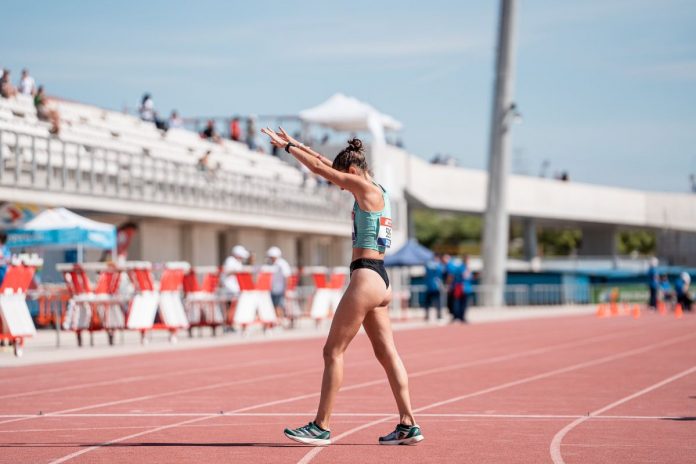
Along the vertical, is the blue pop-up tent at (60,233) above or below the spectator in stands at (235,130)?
below

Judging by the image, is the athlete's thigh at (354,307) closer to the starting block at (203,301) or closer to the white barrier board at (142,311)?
the white barrier board at (142,311)

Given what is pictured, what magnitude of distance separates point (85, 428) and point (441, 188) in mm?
58544

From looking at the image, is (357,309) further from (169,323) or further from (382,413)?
(169,323)

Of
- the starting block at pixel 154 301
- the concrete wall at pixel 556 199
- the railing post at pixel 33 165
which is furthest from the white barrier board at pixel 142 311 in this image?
the concrete wall at pixel 556 199

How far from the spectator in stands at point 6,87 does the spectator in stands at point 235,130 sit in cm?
1992

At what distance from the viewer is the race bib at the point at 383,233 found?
9.28m

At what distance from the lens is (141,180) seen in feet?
119

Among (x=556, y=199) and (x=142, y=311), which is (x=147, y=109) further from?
(x=556, y=199)

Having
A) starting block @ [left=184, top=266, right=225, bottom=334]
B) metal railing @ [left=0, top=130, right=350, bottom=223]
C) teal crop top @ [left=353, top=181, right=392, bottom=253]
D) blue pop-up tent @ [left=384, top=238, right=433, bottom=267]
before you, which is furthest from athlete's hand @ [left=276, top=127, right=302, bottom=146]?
blue pop-up tent @ [left=384, top=238, right=433, bottom=267]

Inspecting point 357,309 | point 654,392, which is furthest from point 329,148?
point 357,309

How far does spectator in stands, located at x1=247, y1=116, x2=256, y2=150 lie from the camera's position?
177ft

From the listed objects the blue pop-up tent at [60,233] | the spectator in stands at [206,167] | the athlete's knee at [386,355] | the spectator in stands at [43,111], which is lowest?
the athlete's knee at [386,355]

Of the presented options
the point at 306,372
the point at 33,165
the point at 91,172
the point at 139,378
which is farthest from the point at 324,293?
the point at 139,378

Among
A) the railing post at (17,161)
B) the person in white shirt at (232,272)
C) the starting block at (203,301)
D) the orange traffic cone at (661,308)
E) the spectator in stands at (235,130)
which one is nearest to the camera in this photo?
the starting block at (203,301)
